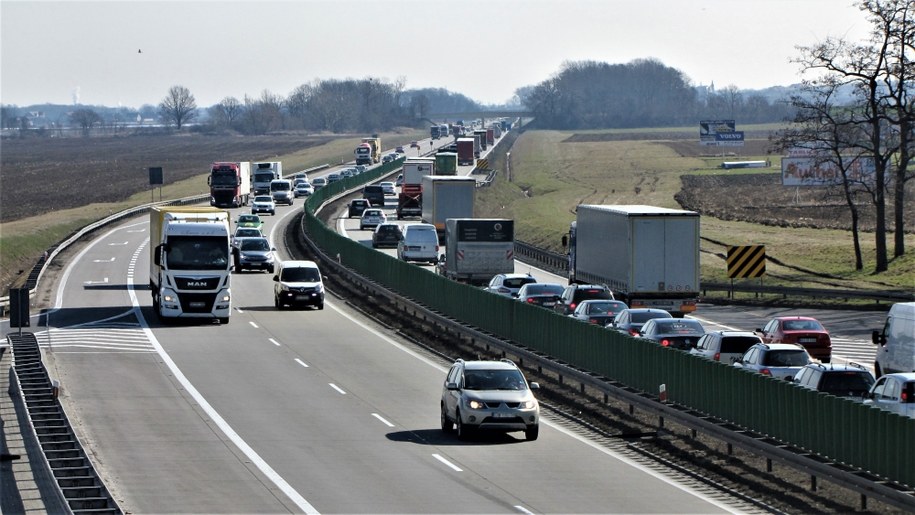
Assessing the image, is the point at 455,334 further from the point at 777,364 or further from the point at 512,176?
the point at 512,176

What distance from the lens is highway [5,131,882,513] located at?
21188 mm

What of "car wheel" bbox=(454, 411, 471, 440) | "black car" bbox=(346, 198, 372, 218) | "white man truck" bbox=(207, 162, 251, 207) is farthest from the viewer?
"black car" bbox=(346, 198, 372, 218)

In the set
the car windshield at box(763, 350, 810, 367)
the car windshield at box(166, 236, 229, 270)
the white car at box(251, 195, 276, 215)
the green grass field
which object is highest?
the car windshield at box(166, 236, 229, 270)

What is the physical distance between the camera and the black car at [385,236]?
77.9 metres

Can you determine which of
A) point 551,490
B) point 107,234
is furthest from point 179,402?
point 107,234

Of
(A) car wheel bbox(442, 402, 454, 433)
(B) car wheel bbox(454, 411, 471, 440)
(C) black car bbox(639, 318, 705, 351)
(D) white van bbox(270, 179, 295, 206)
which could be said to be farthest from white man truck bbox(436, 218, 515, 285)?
(D) white van bbox(270, 179, 295, 206)

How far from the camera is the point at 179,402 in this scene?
30938 millimetres

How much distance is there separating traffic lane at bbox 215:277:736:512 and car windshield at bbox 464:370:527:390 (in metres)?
1.03

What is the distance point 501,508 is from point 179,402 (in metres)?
12.6

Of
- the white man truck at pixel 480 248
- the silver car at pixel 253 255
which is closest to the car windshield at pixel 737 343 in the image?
the white man truck at pixel 480 248

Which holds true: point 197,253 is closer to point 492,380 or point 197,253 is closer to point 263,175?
point 492,380

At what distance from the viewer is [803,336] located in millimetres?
36469

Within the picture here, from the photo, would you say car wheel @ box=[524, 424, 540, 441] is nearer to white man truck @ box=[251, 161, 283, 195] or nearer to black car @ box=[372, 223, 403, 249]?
black car @ box=[372, 223, 403, 249]

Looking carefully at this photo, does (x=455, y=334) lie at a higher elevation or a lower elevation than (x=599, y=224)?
lower
